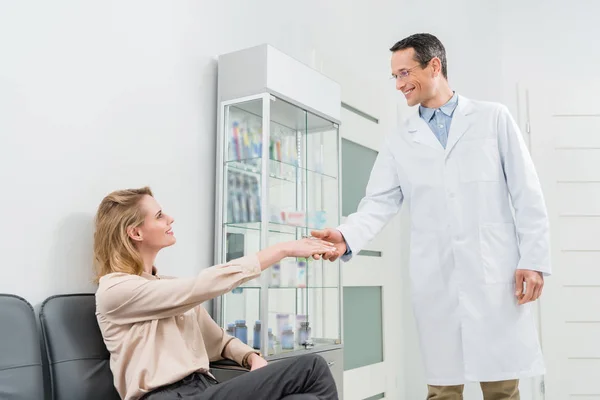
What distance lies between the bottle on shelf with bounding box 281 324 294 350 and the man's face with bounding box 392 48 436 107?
1.18 meters

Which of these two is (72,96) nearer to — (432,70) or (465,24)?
(432,70)

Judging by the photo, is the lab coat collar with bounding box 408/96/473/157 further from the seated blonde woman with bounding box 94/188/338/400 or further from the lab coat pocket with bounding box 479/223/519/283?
the seated blonde woman with bounding box 94/188/338/400

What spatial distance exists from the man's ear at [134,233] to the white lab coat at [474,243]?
76cm

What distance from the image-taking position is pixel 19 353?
1.73 metres

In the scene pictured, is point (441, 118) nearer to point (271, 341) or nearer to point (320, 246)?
point (320, 246)

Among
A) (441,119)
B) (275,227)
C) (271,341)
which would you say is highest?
(441,119)

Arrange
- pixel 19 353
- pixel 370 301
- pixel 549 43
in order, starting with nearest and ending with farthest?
pixel 19 353 < pixel 370 301 < pixel 549 43

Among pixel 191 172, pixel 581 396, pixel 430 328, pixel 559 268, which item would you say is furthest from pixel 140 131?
pixel 581 396

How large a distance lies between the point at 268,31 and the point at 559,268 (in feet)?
8.53

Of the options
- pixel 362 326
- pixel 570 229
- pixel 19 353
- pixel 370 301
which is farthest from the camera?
pixel 570 229

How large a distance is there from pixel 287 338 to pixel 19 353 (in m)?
1.27

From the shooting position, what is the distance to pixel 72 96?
2.13 m

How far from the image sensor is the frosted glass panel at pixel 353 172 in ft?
12.2

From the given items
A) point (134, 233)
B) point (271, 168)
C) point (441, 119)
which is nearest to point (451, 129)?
point (441, 119)
